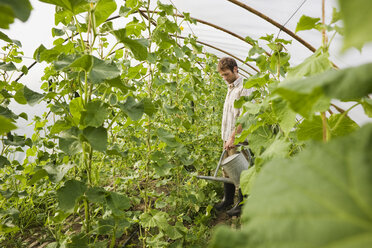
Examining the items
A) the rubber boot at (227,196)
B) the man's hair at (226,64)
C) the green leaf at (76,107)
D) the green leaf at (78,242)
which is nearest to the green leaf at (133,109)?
the green leaf at (76,107)

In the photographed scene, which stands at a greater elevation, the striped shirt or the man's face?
the man's face

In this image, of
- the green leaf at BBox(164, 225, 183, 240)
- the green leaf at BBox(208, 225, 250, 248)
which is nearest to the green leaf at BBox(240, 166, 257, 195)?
the green leaf at BBox(208, 225, 250, 248)

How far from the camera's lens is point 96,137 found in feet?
3.45

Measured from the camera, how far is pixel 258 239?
0.99 feet

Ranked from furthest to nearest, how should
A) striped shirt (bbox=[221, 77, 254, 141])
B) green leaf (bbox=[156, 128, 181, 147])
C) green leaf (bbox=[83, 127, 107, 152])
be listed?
striped shirt (bbox=[221, 77, 254, 141]) → green leaf (bbox=[156, 128, 181, 147]) → green leaf (bbox=[83, 127, 107, 152])

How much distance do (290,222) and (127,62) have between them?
204 cm

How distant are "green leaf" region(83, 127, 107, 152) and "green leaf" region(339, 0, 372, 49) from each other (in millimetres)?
937

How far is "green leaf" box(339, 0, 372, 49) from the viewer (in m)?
0.22

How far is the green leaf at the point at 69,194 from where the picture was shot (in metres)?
1.10

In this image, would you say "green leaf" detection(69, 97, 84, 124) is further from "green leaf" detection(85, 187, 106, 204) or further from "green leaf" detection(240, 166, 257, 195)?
"green leaf" detection(240, 166, 257, 195)

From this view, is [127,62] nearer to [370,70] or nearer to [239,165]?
[239,165]

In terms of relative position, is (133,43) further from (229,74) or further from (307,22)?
(229,74)

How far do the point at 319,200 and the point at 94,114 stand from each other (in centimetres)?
95

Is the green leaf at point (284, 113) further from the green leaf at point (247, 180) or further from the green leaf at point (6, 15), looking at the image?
the green leaf at point (6, 15)
